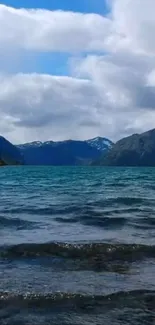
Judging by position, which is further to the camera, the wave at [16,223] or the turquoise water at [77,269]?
the wave at [16,223]

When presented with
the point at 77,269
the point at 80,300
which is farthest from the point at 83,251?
the point at 80,300

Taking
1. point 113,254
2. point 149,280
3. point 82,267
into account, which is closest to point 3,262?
point 82,267

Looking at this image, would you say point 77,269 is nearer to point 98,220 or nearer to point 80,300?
point 80,300

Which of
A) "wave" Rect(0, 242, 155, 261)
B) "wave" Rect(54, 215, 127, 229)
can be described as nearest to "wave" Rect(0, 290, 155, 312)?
"wave" Rect(0, 242, 155, 261)

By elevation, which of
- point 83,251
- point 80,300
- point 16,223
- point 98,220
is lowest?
point 80,300

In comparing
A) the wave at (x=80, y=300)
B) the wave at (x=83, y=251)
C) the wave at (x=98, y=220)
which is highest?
the wave at (x=98, y=220)

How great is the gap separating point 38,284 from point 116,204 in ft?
68.5

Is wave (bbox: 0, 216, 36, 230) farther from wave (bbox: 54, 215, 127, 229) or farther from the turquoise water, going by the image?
wave (bbox: 54, 215, 127, 229)


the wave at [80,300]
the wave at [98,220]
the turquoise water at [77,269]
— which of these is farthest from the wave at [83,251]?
the wave at [98,220]

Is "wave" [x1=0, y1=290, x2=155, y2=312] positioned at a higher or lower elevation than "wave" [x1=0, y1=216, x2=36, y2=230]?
lower

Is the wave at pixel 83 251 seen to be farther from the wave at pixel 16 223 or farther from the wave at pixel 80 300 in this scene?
the wave at pixel 16 223

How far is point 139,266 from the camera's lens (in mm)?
13484

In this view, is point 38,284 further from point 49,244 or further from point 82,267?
point 49,244

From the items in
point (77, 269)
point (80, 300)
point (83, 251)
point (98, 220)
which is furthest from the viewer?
point (98, 220)
